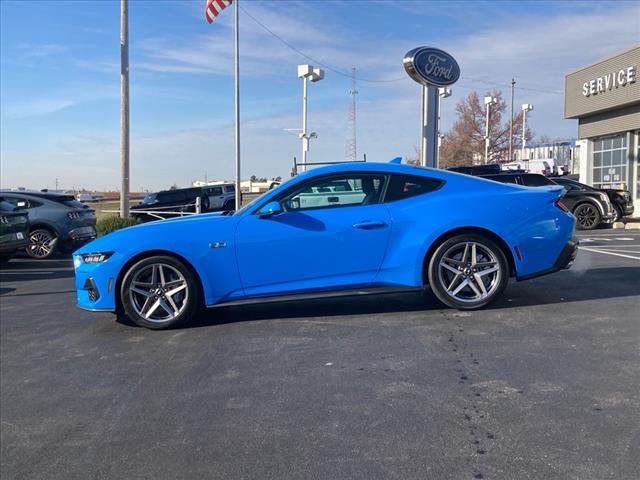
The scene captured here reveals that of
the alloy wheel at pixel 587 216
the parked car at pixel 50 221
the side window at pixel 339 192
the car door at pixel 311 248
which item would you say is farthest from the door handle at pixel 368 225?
the alloy wheel at pixel 587 216

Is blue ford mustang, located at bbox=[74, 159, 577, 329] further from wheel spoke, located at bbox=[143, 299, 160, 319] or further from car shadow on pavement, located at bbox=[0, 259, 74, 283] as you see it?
car shadow on pavement, located at bbox=[0, 259, 74, 283]

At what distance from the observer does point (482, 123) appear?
60.6 m

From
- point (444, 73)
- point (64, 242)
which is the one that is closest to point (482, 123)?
point (444, 73)

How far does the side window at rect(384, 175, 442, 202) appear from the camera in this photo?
18.5 feet

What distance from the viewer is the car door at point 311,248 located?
5.43 metres

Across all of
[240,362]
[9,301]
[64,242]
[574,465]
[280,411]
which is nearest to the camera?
[574,465]

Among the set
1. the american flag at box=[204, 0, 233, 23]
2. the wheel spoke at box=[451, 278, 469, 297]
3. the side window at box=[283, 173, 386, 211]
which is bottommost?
the wheel spoke at box=[451, 278, 469, 297]

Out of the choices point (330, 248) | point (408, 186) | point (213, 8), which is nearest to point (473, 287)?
point (408, 186)

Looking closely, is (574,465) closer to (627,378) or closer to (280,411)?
(627,378)

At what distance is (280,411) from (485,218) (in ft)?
9.59

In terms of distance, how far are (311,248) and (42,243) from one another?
9878 millimetres

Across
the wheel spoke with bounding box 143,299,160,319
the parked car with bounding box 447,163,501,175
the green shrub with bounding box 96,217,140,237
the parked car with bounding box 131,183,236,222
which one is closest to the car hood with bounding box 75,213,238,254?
the wheel spoke with bounding box 143,299,160,319

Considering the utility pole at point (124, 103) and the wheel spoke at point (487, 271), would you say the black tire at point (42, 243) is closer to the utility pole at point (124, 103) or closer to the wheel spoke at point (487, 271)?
the utility pole at point (124, 103)

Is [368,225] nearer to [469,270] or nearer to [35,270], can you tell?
[469,270]
